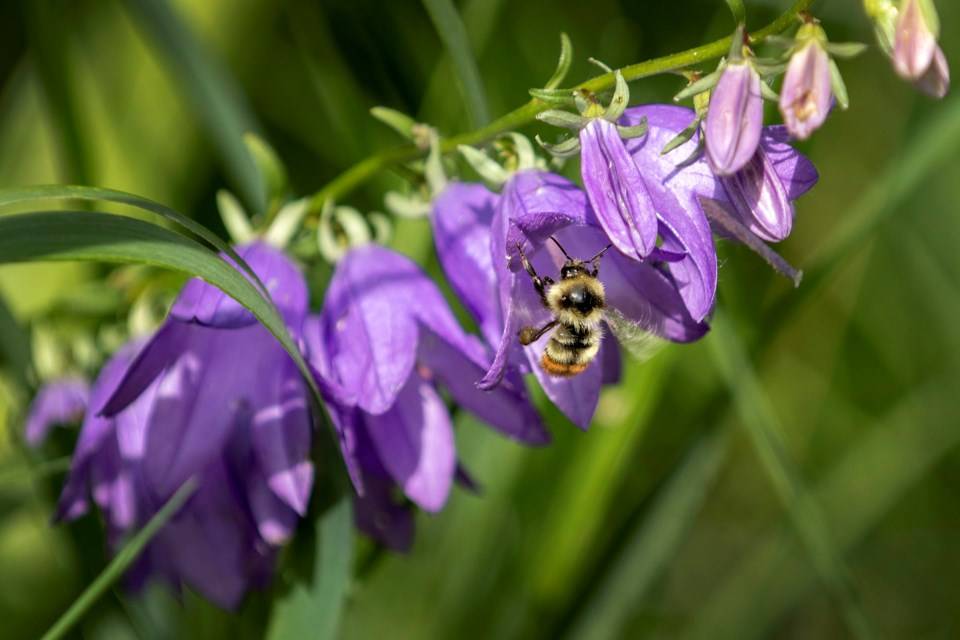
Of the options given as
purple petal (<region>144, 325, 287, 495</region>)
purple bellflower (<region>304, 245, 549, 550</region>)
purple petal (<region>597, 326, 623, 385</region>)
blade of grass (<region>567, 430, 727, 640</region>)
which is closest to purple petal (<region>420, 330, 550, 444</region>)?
purple bellflower (<region>304, 245, 549, 550</region>)

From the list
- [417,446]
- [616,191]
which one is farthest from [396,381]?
[616,191]

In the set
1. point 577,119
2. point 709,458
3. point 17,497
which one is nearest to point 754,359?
point 709,458

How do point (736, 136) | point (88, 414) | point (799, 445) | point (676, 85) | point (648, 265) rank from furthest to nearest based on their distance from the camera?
1. point (799, 445)
2. point (676, 85)
3. point (88, 414)
4. point (648, 265)
5. point (736, 136)

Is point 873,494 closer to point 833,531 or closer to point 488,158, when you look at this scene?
point 833,531

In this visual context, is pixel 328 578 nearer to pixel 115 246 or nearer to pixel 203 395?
pixel 203 395

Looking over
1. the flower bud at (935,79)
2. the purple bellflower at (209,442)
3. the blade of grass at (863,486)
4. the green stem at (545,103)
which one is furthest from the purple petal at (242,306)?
the blade of grass at (863,486)

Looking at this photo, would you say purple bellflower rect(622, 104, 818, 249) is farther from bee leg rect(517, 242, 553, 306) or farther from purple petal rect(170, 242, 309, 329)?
purple petal rect(170, 242, 309, 329)
